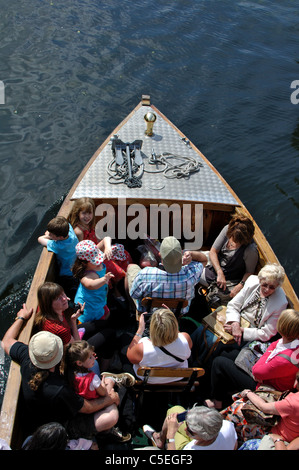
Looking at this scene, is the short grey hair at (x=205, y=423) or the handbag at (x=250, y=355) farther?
the handbag at (x=250, y=355)

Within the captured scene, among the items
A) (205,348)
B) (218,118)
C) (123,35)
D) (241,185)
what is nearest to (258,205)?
(241,185)

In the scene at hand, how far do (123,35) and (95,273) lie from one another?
10.1 metres

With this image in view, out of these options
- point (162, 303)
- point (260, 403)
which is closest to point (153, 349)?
point (162, 303)

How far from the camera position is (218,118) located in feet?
31.4

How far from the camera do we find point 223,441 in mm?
2520

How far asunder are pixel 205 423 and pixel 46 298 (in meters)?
1.50

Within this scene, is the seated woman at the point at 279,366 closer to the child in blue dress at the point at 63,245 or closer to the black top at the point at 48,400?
the black top at the point at 48,400

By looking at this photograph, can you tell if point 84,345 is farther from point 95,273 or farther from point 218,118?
point 218,118

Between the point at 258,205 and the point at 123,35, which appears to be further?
the point at 123,35

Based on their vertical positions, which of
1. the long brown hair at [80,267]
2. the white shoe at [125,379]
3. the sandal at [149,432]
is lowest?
the sandal at [149,432]

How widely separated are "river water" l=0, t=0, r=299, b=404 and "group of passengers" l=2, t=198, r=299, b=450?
82.1 inches

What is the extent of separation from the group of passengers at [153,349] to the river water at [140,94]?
209 cm

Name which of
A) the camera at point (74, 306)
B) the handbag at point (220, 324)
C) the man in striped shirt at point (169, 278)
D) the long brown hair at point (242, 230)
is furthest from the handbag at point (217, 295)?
the camera at point (74, 306)

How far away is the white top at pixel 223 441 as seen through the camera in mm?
2486
